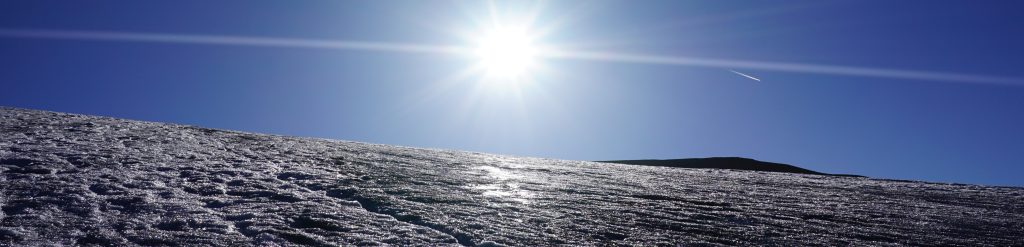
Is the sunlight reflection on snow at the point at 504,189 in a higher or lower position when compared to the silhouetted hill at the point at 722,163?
lower

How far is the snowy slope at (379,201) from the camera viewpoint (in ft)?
8.01

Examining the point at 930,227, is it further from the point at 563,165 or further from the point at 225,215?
the point at 225,215

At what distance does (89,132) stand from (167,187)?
6.61ft

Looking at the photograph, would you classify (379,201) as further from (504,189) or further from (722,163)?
(722,163)

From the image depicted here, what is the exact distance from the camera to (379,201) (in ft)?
10.2

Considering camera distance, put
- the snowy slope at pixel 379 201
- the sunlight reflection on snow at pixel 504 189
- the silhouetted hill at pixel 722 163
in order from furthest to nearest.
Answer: the silhouetted hill at pixel 722 163 < the sunlight reflection on snow at pixel 504 189 < the snowy slope at pixel 379 201

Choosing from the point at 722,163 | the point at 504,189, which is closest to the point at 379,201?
the point at 504,189

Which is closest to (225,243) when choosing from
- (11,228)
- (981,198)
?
(11,228)

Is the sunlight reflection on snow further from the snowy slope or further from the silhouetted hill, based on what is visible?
the silhouetted hill

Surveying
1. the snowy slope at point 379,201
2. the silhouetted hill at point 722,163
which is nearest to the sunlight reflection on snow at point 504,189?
the snowy slope at point 379,201

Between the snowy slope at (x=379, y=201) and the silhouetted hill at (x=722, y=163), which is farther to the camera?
the silhouetted hill at (x=722, y=163)

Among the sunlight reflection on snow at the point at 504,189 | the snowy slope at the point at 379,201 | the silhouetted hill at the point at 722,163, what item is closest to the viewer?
the snowy slope at the point at 379,201

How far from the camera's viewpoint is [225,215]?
102 inches

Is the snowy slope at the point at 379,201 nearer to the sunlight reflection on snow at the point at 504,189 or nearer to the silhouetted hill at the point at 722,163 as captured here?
the sunlight reflection on snow at the point at 504,189
